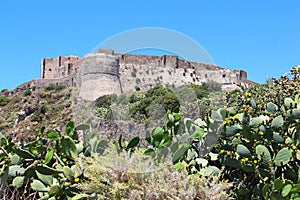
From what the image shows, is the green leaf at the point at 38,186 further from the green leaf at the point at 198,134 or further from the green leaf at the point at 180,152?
the green leaf at the point at 198,134

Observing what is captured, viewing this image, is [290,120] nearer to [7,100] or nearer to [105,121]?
[105,121]

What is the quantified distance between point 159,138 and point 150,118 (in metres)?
0.97

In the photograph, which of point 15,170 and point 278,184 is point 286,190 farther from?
point 15,170

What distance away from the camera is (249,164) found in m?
3.29

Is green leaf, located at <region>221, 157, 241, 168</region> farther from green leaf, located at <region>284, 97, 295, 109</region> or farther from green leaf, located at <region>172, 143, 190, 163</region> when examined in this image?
green leaf, located at <region>284, 97, 295, 109</region>

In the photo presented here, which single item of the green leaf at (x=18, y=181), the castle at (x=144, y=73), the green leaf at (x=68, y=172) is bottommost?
the green leaf at (x=18, y=181)

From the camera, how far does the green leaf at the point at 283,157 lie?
3180mm

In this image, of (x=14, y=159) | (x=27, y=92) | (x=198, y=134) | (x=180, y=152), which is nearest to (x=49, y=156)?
(x=14, y=159)

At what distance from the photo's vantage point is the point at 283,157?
3195 mm

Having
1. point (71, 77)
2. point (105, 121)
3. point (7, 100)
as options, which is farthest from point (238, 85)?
point (105, 121)

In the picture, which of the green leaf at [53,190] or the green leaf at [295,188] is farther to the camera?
the green leaf at [53,190]

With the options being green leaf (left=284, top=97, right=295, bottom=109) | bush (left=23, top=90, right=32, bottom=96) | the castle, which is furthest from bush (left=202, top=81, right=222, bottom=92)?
green leaf (left=284, top=97, right=295, bottom=109)

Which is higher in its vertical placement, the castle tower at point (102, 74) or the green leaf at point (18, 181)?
the castle tower at point (102, 74)

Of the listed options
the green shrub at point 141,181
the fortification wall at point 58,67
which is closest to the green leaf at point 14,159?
the green shrub at point 141,181
